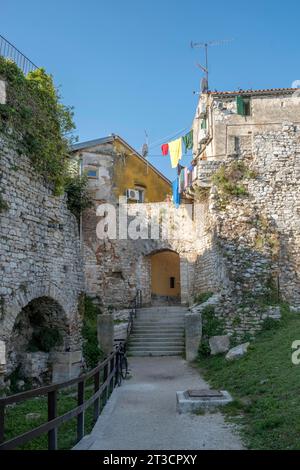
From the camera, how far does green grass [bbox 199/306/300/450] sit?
577 cm

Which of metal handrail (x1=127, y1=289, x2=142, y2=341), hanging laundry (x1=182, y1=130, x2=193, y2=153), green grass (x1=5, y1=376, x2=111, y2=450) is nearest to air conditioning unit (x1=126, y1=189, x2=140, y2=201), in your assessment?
hanging laundry (x1=182, y1=130, x2=193, y2=153)

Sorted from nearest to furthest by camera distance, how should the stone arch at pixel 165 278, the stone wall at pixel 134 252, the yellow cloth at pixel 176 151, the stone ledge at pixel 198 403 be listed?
the stone ledge at pixel 198 403, the stone wall at pixel 134 252, the yellow cloth at pixel 176 151, the stone arch at pixel 165 278

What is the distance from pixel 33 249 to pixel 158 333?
7.02 m

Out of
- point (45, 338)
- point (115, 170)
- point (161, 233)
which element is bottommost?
point (45, 338)

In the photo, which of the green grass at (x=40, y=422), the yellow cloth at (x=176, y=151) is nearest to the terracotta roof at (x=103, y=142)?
the yellow cloth at (x=176, y=151)

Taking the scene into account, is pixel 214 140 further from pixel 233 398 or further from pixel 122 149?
pixel 233 398

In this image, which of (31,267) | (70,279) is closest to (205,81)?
(70,279)

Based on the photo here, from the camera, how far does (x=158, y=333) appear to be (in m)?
16.2

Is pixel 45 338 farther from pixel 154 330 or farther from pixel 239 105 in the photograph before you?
pixel 239 105

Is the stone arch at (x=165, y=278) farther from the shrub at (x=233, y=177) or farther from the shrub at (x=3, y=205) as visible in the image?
the shrub at (x=3, y=205)

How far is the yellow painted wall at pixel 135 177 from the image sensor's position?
22.7 meters

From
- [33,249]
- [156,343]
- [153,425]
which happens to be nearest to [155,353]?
[156,343]

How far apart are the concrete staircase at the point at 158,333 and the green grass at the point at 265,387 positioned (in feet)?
5.86

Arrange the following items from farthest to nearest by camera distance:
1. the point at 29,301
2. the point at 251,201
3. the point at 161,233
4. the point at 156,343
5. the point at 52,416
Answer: the point at 161,233 → the point at 251,201 → the point at 156,343 → the point at 29,301 → the point at 52,416
